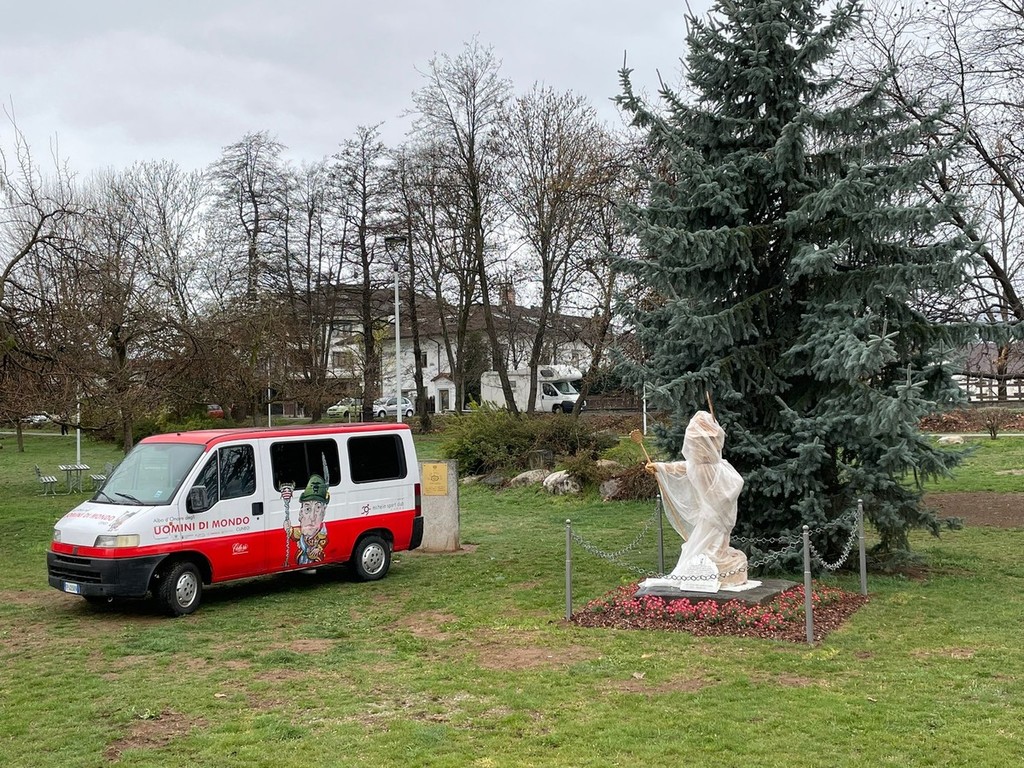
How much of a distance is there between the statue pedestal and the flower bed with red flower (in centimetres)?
5

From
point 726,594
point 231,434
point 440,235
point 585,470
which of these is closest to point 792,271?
point 726,594

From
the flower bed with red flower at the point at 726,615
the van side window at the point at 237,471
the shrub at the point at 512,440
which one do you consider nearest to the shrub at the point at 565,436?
the shrub at the point at 512,440

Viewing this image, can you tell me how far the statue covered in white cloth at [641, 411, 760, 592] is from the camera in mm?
10531

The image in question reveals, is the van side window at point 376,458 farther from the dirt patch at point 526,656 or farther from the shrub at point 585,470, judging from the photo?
the shrub at point 585,470

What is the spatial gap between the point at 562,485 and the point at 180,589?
13.6 m

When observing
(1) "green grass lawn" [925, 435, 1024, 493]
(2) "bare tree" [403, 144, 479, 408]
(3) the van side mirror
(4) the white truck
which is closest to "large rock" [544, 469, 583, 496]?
(1) "green grass lawn" [925, 435, 1024, 493]

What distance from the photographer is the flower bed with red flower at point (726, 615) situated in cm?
952

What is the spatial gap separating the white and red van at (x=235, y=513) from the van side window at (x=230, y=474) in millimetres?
13

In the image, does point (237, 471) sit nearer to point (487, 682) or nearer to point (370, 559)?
point (370, 559)

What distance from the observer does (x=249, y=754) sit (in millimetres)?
6242

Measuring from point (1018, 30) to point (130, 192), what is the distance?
116ft

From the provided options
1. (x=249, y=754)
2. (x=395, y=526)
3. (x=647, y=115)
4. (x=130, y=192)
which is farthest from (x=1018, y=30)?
(x=130, y=192)

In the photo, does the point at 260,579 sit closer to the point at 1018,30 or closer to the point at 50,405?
the point at 50,405

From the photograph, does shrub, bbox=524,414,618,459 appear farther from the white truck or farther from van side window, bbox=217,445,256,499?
the white truck
